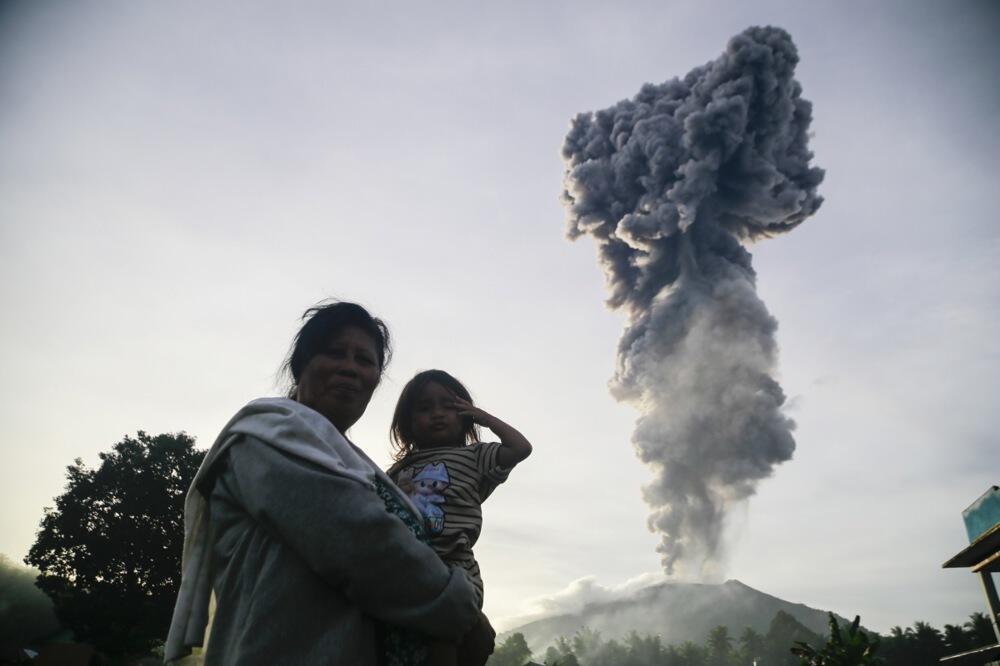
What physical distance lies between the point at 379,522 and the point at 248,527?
377 millimetres

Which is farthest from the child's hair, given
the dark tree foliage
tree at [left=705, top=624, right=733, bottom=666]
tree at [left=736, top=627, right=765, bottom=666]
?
tree at [left=705, top=624, right=733, bottom=666]

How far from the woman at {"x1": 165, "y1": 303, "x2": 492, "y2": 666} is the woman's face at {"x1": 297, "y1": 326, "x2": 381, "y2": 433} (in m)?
0.41

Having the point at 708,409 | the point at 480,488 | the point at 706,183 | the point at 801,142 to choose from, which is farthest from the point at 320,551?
the point at 801,142

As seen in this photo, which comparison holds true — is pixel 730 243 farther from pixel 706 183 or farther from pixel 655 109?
pixel 655 109

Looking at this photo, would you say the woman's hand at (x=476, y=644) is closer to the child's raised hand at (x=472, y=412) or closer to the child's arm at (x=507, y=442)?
→ the child's arm at (x=507, y=442)

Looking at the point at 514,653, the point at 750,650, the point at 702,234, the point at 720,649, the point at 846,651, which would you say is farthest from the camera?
the point at 720,649

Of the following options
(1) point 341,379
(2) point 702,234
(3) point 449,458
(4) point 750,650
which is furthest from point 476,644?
(4) point 750,650

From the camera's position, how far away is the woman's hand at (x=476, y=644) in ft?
5.13

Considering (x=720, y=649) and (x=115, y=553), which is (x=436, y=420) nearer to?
(x=115, y=553)

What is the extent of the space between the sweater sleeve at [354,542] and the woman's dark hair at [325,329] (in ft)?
2.44

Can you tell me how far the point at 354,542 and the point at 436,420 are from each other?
1788mm

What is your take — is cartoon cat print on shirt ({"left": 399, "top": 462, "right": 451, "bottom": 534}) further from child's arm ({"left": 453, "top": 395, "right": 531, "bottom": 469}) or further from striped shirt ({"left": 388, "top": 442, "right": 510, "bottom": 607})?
child's arm ({"left": 453, "top": 395, "right": 531, "bottom": 469})

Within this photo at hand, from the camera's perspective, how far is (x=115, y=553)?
21859 mm

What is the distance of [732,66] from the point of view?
37.5 metres
